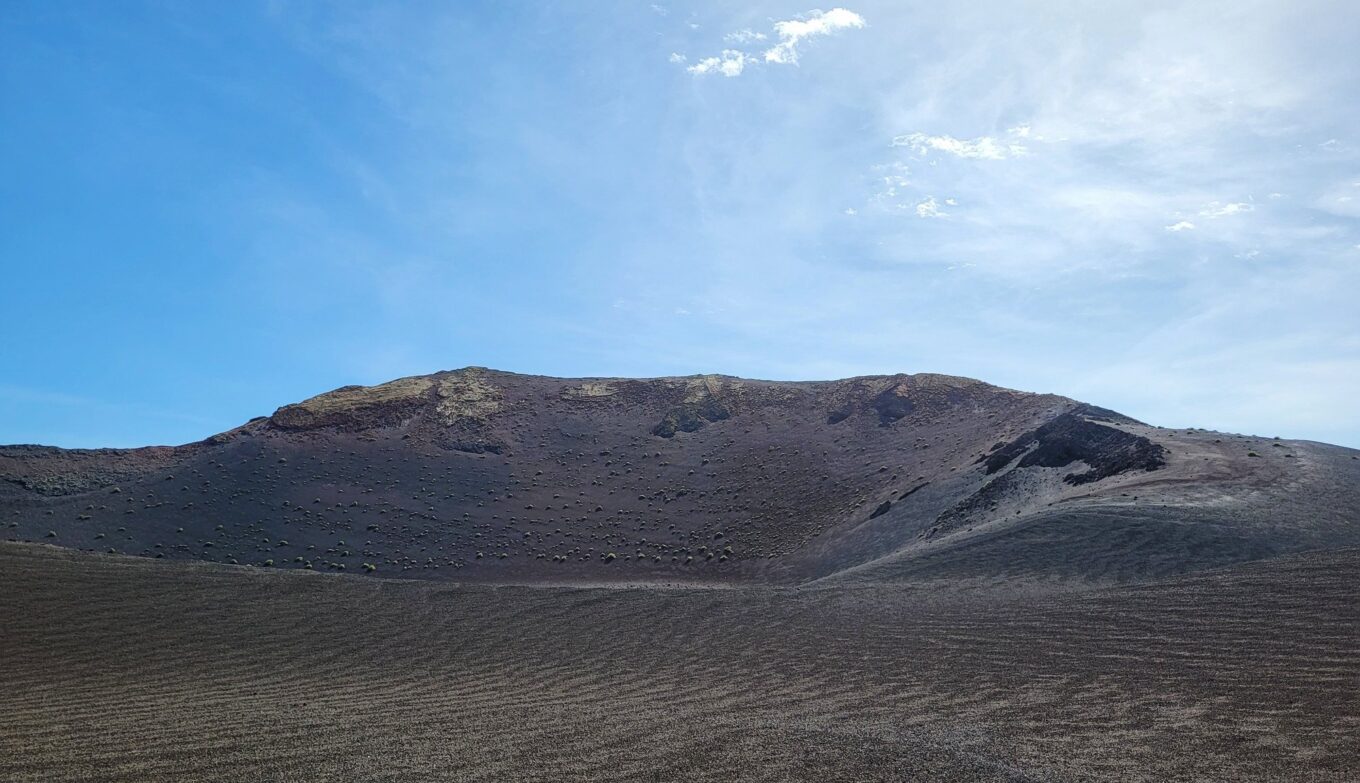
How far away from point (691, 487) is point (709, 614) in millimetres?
31750

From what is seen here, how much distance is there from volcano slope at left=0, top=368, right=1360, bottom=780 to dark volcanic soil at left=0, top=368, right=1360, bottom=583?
24cm

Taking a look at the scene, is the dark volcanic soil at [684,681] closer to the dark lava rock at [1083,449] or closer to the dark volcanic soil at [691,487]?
the dark volcanic soil at [691,487]

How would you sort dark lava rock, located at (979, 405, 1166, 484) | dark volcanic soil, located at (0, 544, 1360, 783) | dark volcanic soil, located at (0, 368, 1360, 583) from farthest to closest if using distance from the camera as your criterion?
dark lava rock, located at (979, 405, 1166, 484) → dark volcanic soil, located at (0, 368, 1360, 583) → dark volcanic soil, located at (0, 544, 1360, 783)

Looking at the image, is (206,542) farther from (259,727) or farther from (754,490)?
(259,727)

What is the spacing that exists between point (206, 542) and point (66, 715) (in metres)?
33.2

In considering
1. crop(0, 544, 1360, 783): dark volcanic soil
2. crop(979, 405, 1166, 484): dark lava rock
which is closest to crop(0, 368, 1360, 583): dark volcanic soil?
crop(979, 405, 1166, 484): dark lava rock

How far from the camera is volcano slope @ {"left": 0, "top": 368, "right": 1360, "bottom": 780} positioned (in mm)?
11195

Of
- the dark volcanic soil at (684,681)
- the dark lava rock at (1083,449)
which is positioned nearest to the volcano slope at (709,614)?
the dark volcanic soil at (684,681)

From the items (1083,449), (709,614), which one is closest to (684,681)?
(709,614)

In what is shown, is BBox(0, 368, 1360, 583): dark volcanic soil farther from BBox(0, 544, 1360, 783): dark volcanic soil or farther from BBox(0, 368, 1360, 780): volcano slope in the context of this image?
BBox(0, 544, 1360, 783): dark volcanic soil

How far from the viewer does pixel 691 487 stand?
2158 inches

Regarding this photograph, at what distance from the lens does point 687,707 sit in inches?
545

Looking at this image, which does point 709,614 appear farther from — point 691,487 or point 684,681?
point 691,487

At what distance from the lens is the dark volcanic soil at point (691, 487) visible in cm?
2709
